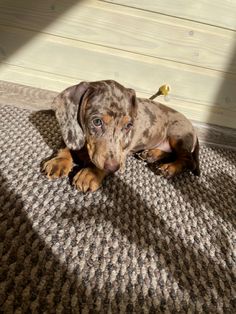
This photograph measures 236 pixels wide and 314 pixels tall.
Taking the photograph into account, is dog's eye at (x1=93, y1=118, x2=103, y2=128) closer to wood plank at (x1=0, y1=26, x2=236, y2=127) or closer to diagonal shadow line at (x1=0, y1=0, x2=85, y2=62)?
wood plank at (x1=0, y1=26, x2=236, y2=127)

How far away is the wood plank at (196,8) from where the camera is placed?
2115 millimetres

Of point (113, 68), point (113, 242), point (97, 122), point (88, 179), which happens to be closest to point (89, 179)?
point (88, 179)

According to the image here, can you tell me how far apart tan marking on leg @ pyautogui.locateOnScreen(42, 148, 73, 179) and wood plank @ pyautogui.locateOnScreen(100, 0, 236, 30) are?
3.30 feet

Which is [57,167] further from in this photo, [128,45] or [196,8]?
[196,8]

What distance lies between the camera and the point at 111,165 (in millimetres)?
1461

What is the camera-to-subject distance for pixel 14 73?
231 cm

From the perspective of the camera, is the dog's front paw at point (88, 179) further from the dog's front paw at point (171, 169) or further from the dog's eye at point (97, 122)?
the dog's front paw at point (171, 169)

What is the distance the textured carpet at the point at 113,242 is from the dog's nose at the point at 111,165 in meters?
0.13

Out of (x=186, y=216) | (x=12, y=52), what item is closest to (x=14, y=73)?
(x=12, y=52)

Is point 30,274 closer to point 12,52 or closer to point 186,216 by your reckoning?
point 186,216

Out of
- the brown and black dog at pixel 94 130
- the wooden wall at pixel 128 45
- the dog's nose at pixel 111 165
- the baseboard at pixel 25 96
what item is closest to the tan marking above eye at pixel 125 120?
the brown and black dog at pixel 94 130

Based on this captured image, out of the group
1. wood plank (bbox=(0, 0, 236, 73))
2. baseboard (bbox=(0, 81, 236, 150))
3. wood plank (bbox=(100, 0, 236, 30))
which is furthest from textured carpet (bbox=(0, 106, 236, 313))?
wood plank (bbox=(100, 0, 236, 30))

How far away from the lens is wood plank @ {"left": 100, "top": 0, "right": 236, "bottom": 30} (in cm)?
212

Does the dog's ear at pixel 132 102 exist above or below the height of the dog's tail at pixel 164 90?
above
